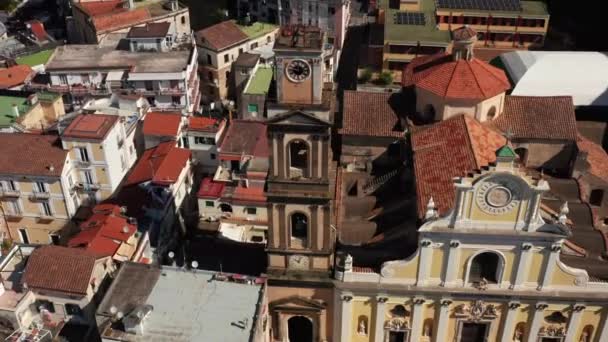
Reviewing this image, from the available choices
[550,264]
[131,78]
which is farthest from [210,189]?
[550,264]

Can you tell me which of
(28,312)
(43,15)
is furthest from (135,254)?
(43,15)

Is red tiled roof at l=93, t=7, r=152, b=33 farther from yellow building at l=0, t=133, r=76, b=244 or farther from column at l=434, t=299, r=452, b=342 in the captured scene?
column at l=434, t=299, r=452, b=342

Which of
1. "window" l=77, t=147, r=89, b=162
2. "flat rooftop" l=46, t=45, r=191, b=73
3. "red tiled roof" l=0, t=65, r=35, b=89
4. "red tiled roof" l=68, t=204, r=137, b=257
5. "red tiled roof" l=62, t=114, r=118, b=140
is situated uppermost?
"flat rooftop" l=46, t=45, r=191, b=73

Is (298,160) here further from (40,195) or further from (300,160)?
(40,195)

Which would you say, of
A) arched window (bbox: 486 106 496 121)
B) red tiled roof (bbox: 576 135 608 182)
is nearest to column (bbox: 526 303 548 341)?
red tiled roof (bbox: 576 135 608 182)

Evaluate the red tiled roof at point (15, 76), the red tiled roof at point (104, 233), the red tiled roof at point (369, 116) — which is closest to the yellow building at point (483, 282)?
the red tiled roof at point (369, 116)
